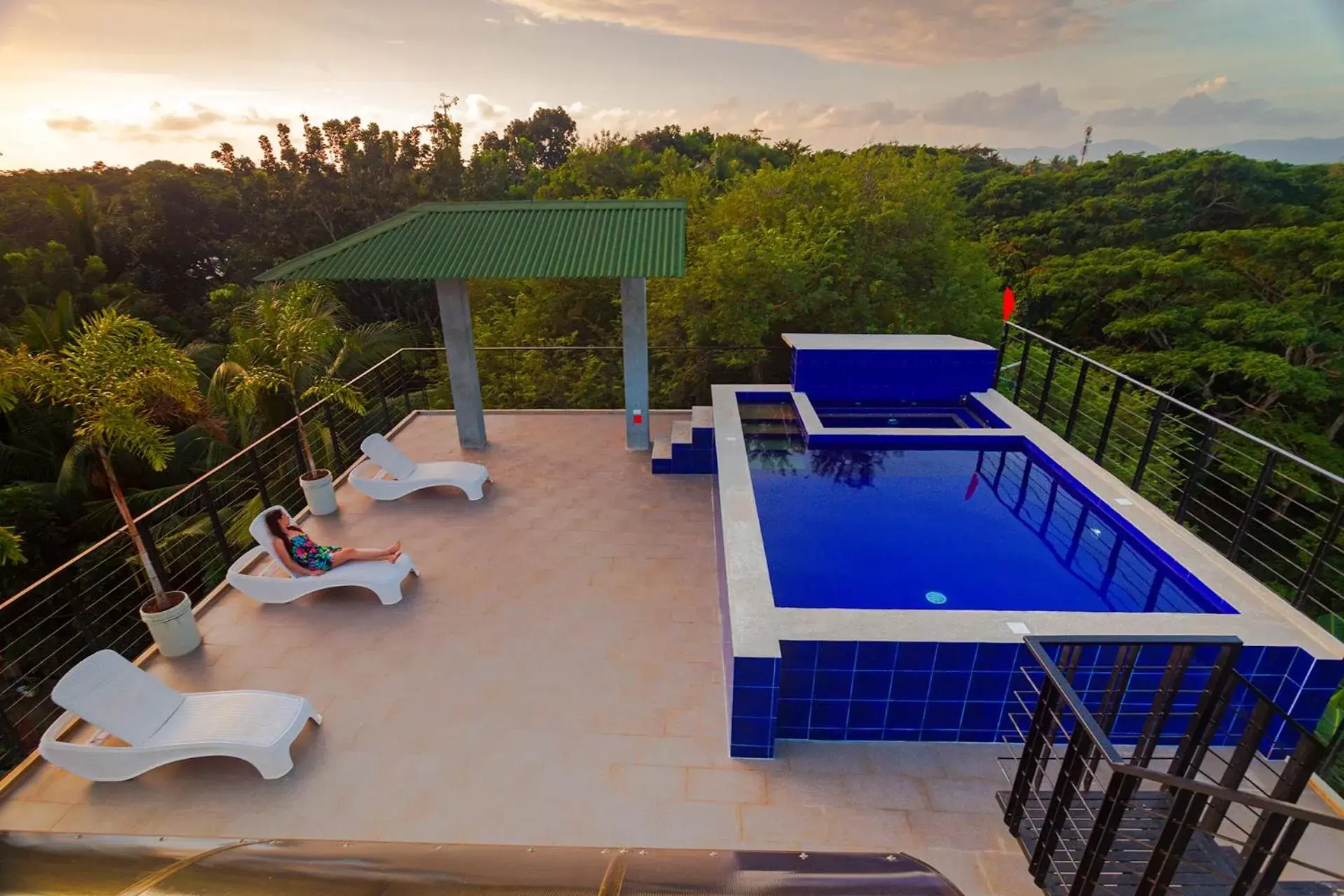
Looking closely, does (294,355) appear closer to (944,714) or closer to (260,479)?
(260,479)

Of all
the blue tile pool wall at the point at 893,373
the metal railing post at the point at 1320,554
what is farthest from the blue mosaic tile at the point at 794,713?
the blue tile pool wall at the point at 893,373

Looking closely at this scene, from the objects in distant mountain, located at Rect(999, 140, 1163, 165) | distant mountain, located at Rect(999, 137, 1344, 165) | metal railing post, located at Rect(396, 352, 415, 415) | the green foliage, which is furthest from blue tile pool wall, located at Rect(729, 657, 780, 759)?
distant mountain, located at Rect(999, 140, 1163, 165)

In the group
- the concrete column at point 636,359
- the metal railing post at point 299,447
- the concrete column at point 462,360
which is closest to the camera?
the metal railing post at point 299,447

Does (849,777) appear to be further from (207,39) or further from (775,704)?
(207,39)

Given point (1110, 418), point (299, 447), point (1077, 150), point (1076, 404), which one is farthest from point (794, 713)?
point (1077, 150)

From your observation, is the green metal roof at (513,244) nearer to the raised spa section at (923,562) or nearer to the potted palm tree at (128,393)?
the raised spa section at (923,562)

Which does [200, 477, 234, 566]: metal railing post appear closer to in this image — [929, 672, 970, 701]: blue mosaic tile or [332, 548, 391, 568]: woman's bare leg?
[332, 548, 391, 568]: woman's bare leg
